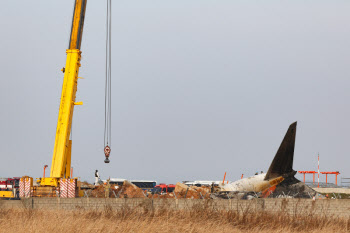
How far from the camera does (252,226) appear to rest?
24219mm

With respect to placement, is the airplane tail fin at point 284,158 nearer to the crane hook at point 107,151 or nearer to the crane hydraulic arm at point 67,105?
the crane hook at point 107,151

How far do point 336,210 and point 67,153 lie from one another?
1764 centimetres

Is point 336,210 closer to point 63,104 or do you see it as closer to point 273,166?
point 273,166

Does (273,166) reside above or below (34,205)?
above

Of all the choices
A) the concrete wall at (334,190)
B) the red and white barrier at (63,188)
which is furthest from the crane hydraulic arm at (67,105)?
the concrete wall at (334,190)

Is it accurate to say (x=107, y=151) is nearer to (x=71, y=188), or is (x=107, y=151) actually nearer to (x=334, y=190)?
(x=71, y=188)

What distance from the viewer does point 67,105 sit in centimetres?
3591

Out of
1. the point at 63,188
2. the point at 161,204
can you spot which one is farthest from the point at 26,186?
the point at 161,204

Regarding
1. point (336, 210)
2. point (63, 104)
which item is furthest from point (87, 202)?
point (336, 210)

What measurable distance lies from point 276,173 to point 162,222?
2452 centimetres

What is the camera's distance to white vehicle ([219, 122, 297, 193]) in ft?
144

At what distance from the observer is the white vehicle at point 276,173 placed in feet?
144

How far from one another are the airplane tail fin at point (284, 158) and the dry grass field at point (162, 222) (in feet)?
55.5

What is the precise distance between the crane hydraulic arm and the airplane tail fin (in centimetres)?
1675
